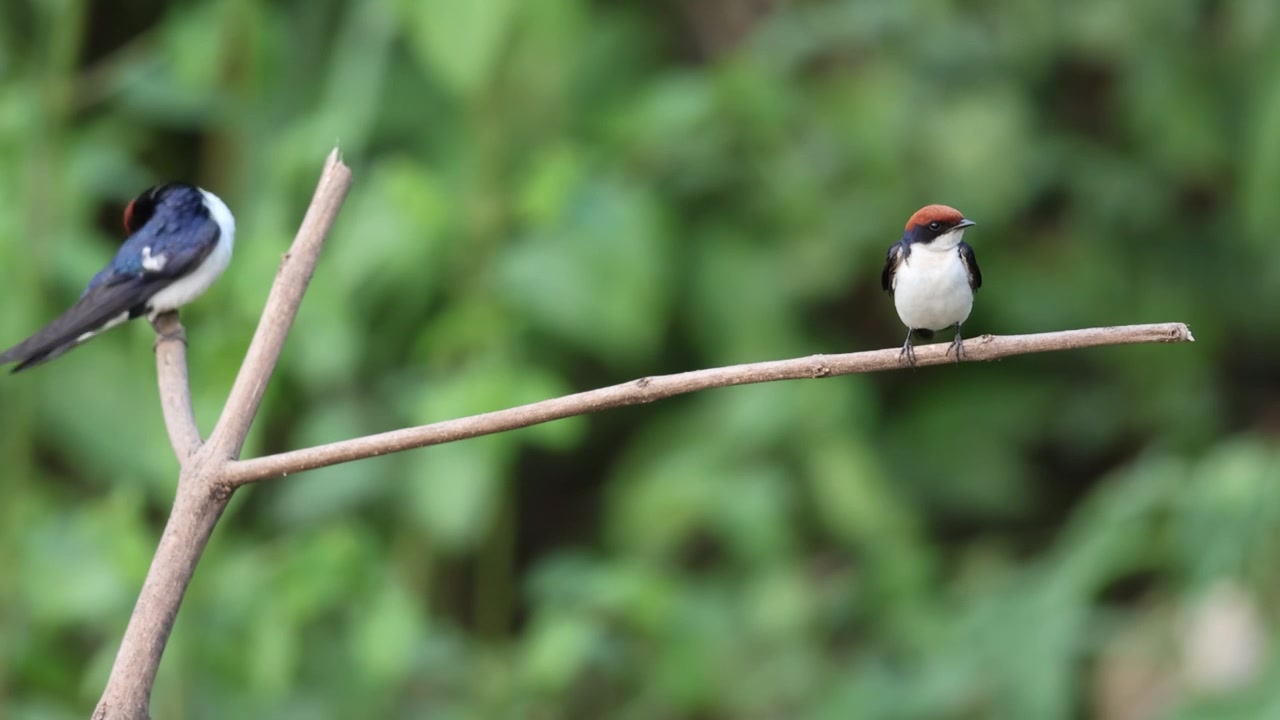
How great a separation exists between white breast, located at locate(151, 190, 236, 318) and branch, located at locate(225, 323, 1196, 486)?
1.62 feet

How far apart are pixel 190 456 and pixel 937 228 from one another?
2.68 ft

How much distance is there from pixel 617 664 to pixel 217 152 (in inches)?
65.0

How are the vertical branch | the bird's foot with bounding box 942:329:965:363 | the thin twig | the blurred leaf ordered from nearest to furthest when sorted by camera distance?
the vertical branch < the bird's foot with bounding box 942:329:965:363 < the thin twig < the blurred leaf

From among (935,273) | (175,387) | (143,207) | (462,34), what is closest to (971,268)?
(935,273)

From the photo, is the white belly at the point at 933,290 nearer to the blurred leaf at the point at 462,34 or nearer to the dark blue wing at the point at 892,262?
the dark blue wing at the point at 892,262

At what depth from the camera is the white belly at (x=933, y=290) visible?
59.4 inches

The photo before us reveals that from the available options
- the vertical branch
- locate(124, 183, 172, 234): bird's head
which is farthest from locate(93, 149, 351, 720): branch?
locate(124, 183, 172, 234): bird's head

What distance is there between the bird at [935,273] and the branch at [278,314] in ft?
2.02

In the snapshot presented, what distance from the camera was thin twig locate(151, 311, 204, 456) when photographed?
1.46 metres

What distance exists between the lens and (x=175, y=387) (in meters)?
1.60

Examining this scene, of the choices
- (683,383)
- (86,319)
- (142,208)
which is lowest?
(683,383)

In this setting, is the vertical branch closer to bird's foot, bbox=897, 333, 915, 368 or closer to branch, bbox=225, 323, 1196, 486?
branch, bbox=225, 323, 1196, 486

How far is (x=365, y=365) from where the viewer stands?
11.3ft

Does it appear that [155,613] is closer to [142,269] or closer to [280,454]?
[280,454]
